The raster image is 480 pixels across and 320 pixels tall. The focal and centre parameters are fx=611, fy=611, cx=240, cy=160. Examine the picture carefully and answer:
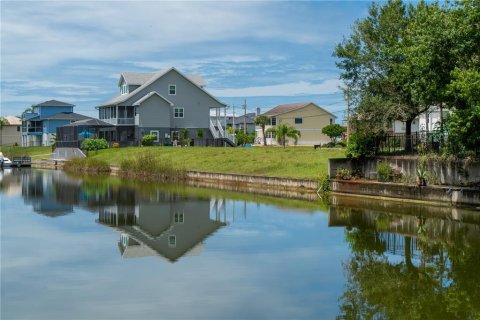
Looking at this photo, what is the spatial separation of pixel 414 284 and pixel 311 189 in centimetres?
2087

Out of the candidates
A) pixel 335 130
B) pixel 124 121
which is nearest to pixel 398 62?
pixel 124 121

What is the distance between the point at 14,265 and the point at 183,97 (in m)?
59.2

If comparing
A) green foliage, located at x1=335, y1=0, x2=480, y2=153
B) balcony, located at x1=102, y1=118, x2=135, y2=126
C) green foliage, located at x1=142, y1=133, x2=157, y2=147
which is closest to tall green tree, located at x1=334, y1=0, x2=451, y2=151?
green foliage, located at x1=335, y1=0, x2=480, y2=153

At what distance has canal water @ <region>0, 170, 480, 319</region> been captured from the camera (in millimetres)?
12461

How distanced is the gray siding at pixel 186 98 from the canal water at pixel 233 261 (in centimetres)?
4337

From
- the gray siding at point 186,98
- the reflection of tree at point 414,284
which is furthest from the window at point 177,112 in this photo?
the reflection of tree at point 414,284

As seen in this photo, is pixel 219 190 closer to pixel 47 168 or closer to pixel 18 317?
pixel 18 317

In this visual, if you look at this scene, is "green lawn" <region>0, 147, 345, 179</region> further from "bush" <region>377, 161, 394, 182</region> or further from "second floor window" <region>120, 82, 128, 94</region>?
"second floor window" <region>120, 82, 128, 94</region>

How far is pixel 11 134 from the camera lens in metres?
112

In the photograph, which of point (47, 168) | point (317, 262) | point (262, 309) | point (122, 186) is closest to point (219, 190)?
point (122, 186)

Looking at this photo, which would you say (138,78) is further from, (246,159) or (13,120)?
(13,120)

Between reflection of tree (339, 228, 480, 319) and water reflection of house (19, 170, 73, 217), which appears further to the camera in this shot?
water reflection of house (19, 170, 73, 217)

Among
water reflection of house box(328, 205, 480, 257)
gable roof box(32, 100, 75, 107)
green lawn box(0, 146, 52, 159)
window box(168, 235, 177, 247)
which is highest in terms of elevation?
gable roof box(32, 100, 75, 107)

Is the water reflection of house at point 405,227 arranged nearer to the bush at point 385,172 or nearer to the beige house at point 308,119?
the bush at point 385,172
